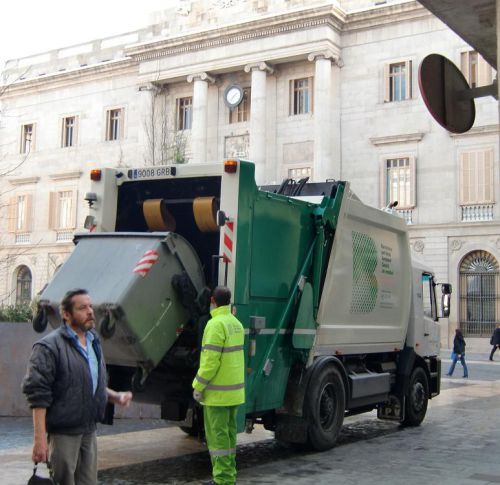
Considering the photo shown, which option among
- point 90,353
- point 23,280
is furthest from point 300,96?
point 90,353

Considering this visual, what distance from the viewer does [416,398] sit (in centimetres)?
1098

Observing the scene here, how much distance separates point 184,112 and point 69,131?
875 centimetres

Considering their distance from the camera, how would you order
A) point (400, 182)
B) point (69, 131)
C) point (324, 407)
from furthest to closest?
point (69, 131)
point (400, 182)
point (324, 407)

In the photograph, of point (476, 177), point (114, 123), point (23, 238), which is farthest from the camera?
point (23, 238)

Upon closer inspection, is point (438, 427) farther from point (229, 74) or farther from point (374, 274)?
point (229, 74)

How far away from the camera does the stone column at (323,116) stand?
33.8 metres

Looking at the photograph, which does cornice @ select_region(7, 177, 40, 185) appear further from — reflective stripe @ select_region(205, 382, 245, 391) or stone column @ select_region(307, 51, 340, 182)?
reflective stripe @ select_region(205, 382, 245, 391)

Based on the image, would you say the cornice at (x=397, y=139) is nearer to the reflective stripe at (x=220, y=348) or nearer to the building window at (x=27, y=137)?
the building window at (x=27, y=137)

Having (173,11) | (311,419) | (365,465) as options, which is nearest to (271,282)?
(311,419)

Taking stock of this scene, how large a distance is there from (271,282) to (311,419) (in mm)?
1720

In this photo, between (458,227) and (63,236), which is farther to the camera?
(63,236)

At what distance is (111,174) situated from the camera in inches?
328

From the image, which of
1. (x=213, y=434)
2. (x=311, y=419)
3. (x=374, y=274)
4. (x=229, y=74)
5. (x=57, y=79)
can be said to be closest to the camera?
(x=213, y=434)

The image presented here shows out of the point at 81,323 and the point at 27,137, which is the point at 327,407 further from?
the point at 27,137
